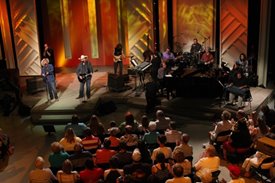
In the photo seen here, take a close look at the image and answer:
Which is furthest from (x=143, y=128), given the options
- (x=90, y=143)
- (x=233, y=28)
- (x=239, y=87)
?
(x=233, y=28)

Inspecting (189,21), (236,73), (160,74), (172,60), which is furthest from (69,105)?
(189,21)

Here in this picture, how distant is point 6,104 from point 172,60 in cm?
581

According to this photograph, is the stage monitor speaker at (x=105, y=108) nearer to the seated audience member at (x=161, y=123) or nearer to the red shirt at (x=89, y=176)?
the seated audience member at (x=161, y=123)

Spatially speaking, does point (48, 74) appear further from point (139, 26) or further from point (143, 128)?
point (139, 26)

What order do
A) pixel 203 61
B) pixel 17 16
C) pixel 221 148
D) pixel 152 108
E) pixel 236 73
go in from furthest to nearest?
pixel 17 16 → pixel 203 61 → pixel 152 108 → pixel 236 73 → pixel 221 148

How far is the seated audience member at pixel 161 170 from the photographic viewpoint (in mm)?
6844

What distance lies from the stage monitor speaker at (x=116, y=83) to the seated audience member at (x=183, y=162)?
281 inches

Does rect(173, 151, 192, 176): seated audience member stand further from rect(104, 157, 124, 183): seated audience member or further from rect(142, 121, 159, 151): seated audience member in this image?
rect(142, 121, 159, 151): seated audience member

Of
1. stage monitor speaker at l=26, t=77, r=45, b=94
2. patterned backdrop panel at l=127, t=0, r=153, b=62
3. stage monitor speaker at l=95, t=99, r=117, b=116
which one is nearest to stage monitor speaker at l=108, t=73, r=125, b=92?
stage monitor speaker at l=95, t=99, r=117, b=116

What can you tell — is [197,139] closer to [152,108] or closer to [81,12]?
[152,108]

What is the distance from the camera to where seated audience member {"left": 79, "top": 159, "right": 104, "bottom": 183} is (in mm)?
7066

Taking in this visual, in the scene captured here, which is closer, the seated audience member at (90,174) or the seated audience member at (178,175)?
the seated audience member at (178,175)

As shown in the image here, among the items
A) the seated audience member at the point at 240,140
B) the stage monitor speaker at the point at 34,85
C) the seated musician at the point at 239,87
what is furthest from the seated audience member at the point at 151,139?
the stage monitor speaker at the point at 34,85

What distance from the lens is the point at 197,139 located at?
34.7 ft
